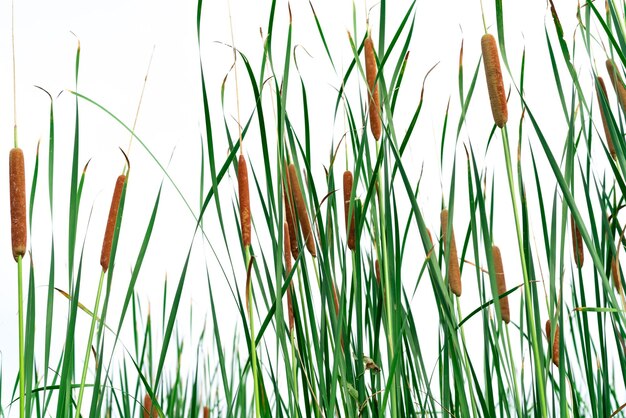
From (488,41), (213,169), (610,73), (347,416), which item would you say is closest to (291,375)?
(347,416)

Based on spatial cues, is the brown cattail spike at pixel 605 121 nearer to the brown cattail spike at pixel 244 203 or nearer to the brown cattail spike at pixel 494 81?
the brown cattail spike at pixel 494 81

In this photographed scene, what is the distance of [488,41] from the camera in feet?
3.95

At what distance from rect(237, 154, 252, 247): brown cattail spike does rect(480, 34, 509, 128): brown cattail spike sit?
420 mm

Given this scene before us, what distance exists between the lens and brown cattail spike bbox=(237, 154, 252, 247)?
1167 millimetres

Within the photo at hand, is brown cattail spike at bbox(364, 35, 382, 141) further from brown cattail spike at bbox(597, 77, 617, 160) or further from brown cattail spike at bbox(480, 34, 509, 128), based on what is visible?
brown cattail spike at bbox(597, 77, 617, 160)

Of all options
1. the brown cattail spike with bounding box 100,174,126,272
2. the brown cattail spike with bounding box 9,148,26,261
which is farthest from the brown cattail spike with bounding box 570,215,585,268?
the brown cattail spike with bounding box 9,148,26,261

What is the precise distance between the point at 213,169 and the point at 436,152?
50cm

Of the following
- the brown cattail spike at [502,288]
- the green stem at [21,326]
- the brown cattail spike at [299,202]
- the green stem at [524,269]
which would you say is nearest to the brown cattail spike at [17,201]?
the green stem at [21,326]

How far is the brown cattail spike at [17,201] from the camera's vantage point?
113 cm

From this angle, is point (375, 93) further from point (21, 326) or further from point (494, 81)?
point (21, 326)

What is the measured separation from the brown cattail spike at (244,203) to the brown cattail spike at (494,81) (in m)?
0.42

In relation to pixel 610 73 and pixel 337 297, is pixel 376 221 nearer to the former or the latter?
pixel 337 297

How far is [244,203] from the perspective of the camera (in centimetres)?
119

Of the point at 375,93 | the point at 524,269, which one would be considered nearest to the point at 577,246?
the point at 524,269
